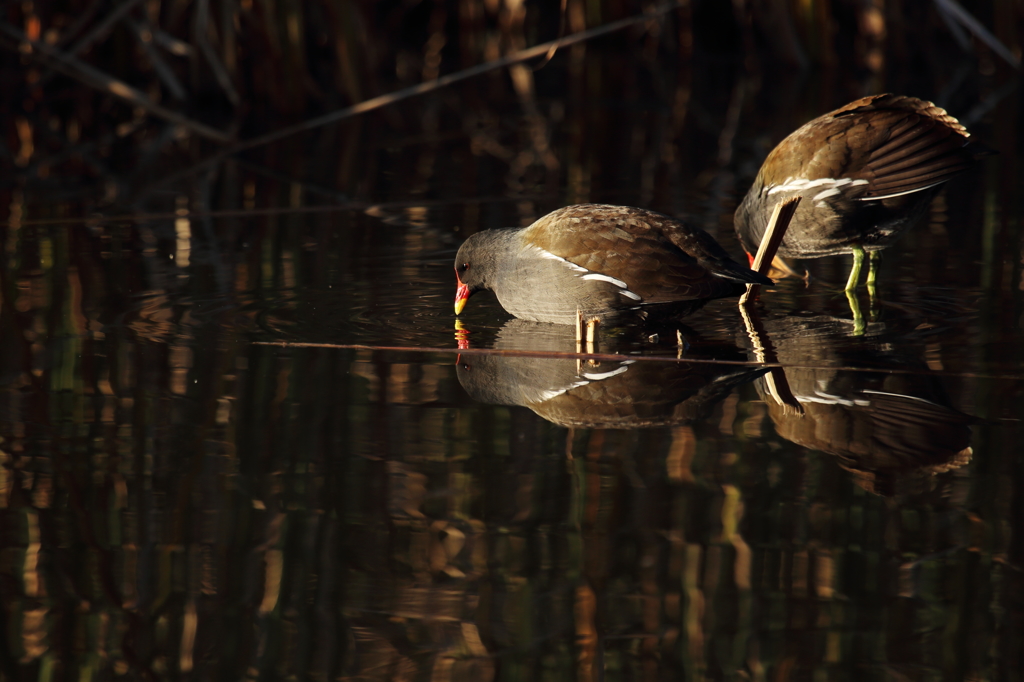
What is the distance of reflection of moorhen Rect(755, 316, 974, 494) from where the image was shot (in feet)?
9.86

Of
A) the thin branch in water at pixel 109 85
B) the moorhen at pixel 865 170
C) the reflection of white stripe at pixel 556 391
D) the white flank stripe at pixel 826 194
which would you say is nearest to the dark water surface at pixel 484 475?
the reflection of white stripe at pixel 556 391

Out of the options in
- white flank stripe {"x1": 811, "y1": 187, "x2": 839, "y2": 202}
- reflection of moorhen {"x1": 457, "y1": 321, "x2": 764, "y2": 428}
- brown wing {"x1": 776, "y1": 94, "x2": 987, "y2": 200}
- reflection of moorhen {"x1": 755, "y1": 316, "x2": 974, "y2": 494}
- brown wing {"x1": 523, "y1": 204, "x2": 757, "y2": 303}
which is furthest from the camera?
white flank stripe {"x1": 811, "y1": 187, "x2": 839, "y2": 202}

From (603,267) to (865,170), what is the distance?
118 centimetres

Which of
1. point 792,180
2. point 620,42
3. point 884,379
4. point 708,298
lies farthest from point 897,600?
point 620,42

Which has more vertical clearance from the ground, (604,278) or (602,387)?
(604,278)

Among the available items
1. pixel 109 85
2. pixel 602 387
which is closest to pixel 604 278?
pixel 602 387

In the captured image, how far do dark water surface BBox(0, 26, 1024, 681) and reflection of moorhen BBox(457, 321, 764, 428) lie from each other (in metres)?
0.01

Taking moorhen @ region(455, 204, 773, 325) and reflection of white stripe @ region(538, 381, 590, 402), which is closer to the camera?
reflection of white stripe @ region(538, 381, 590, 402)

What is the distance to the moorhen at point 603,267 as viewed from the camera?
421 cm

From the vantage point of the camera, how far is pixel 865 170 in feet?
15.6

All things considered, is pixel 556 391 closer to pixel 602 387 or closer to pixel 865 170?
pixel 602 387

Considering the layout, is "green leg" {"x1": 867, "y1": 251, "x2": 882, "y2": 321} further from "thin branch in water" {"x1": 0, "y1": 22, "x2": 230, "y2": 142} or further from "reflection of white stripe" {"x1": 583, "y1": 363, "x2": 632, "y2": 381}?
"thin branch in water" {"x1": 0, "y1": 22, "x2": 230, "y2": 142}

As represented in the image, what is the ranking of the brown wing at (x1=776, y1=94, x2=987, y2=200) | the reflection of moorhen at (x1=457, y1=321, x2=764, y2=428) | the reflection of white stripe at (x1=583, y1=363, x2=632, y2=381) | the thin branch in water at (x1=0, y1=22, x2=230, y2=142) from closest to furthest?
the reflection of moorhen at (x1=457, y1=321, x2=764, y2=428) → the reflection of white stripe at (x1=583, y1=363, x2=632, y2=381) → the brown wing at (x1=776, y1=94, x2=987, y2=200) → the thin branch in water at (x1=0, y1=22, x2=230, y2=142)

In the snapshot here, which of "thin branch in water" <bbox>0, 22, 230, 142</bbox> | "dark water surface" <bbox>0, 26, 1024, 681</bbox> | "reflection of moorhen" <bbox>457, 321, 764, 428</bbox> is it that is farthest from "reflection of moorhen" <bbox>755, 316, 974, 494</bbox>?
"thin branch in water" <bbox>0, 22, 230, 142</bbox>
